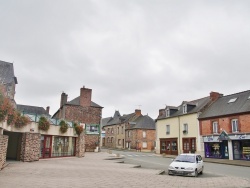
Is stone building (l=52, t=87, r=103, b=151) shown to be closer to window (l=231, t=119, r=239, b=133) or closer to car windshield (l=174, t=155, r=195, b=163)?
window (l=231, t=119, r=239, b=133)

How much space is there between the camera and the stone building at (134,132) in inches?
1847

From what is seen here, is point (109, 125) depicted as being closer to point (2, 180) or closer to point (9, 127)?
point (9, 127)

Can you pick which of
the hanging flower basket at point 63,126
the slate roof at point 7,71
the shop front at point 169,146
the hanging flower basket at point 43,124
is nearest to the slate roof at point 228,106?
the shop front at point 169,146

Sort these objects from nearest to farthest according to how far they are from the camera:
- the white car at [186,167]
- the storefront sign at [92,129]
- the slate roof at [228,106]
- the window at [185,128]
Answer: the white car at [186,167] → the slate roof at [228,106] → the window at [185,128] → the storefront sign at [92,129]

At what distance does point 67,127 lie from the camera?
2088 centimetres

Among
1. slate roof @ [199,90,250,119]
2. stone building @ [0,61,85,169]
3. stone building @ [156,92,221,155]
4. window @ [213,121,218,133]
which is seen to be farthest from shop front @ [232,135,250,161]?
stone building @ [0,61,85,169]

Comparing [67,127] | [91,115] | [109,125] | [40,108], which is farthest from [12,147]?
[109,125]

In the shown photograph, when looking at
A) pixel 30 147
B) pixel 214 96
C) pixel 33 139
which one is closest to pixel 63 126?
pixel 33 139

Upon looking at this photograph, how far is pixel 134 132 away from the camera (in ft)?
155

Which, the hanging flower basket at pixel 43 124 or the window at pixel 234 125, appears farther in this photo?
the window at pixel 234 125

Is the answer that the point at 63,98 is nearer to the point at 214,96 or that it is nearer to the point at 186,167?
the point at 214,96

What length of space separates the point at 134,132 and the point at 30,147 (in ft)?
105

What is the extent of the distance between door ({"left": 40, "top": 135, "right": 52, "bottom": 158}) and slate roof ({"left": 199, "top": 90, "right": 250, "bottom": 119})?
707 inches

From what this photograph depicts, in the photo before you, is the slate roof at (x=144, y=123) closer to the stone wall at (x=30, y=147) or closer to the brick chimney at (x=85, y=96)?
the brick chimney at (x=85, y=96)
